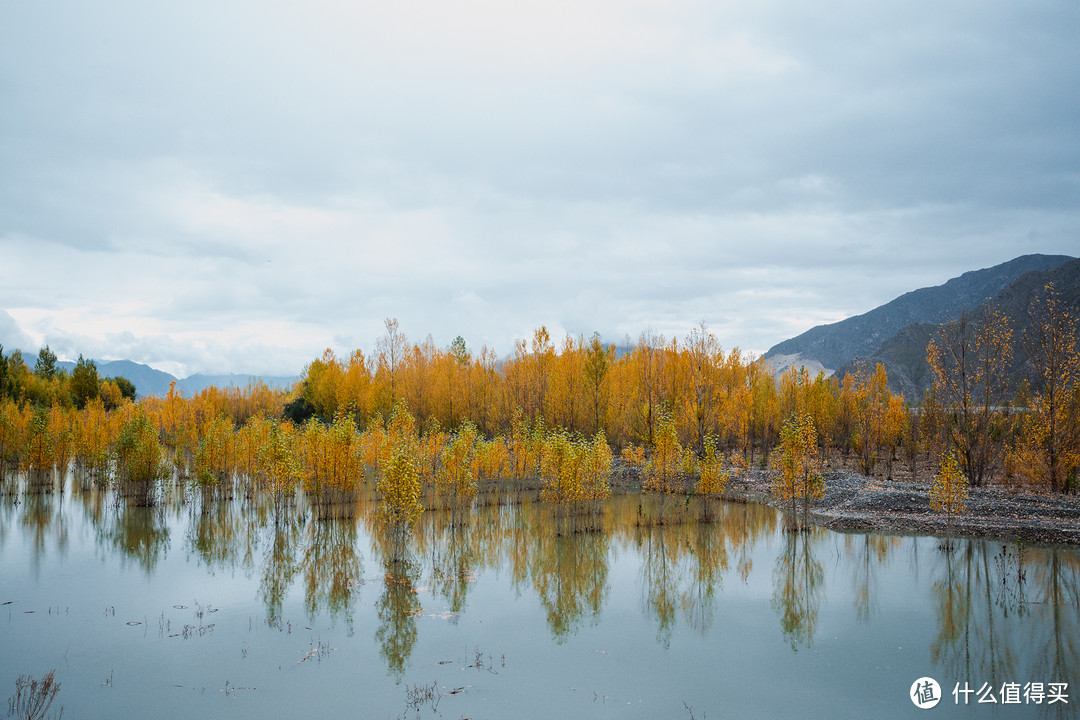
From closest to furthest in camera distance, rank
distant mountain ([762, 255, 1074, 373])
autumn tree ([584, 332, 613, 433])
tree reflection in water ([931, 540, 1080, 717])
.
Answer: tree reflection in water ([931, 540, 1080, 717]), autumn tree ([584, 332, 613, 433]), distant mountain ([762, 255, 1074, 373])

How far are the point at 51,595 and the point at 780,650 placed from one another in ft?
49.6

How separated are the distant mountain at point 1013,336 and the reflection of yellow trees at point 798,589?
4454 centimetres

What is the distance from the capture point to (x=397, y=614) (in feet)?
37.8

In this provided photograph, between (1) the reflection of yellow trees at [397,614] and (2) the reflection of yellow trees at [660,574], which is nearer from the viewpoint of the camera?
(1) the reflection of yellow trees at [397,614]

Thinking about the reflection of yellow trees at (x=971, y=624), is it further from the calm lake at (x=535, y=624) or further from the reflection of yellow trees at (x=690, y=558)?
the reflection of yellow trees at (x=690, y=558)

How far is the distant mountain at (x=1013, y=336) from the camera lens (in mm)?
69750

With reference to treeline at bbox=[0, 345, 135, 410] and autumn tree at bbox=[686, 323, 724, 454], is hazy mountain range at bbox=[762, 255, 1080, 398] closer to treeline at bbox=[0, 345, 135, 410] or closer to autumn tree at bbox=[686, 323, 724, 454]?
autumn tree at bbox=[686, 323, 724, 454]

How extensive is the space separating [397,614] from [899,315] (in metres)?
196

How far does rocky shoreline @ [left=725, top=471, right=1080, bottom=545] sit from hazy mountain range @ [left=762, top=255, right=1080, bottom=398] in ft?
213

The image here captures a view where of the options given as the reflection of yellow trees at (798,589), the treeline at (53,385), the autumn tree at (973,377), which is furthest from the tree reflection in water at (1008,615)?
the treeline at (53,385)

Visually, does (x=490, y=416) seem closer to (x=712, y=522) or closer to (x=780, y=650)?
A: (x=712, y=522)

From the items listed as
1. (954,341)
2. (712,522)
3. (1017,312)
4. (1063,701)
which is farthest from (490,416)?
(1017,312)

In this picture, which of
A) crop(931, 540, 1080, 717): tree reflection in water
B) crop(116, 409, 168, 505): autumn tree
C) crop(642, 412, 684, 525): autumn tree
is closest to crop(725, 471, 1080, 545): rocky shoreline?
crop(931, 540, 1080, 717): tree reflection in water

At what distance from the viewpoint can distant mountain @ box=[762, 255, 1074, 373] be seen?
156 m
